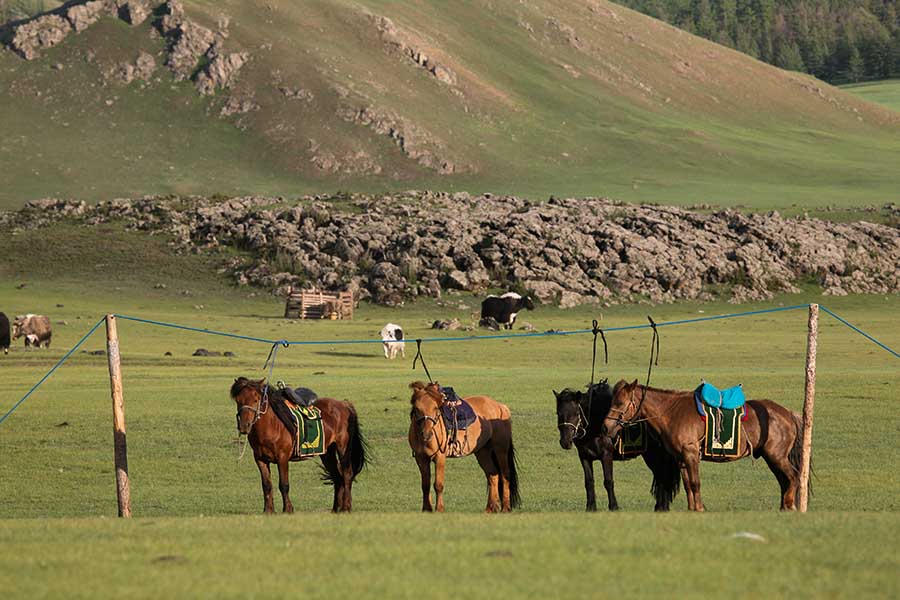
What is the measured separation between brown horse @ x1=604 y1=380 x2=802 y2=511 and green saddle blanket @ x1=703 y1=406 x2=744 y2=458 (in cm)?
9

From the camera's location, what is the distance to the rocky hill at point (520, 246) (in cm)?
7219

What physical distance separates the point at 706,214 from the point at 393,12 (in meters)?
79.3

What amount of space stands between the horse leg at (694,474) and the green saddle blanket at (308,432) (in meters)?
4.78

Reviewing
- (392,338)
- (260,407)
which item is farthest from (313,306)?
(260,407)

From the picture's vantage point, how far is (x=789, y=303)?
73125mm

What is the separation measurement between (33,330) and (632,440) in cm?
3267

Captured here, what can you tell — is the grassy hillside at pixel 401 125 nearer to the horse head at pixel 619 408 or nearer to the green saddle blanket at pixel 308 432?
the horse head at pixel 619 408

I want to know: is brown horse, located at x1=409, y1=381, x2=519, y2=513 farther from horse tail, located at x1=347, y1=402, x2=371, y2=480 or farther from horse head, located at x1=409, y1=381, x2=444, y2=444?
horse tail, located at x1=347, y1=402, x2=371, y2=480

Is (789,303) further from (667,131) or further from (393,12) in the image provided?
(393,12)

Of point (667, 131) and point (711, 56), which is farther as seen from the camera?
point (711, 56)

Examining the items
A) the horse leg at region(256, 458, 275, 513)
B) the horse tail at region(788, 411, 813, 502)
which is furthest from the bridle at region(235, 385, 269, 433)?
the horse tail at region(788, 411, 813, 502)

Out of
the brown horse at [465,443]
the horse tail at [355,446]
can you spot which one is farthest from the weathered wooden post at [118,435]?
the brown horse at [465,443]

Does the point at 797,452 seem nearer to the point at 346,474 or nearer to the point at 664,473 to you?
the point at 664,473

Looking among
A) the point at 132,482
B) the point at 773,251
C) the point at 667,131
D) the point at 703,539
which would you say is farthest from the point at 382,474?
the point at 667,131
